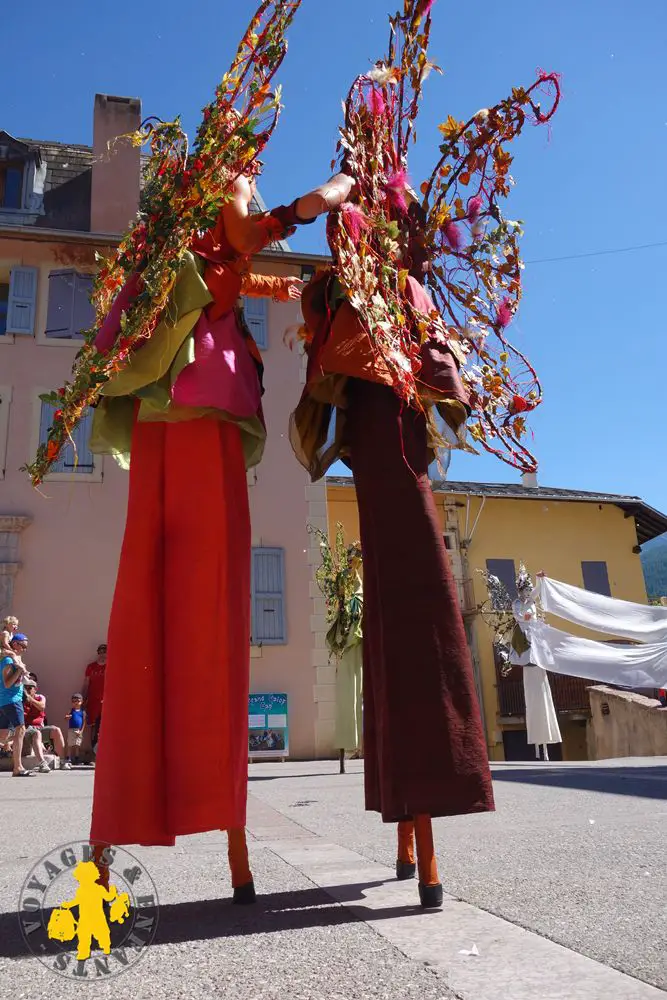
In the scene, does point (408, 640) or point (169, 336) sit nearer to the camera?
point (408, 640)

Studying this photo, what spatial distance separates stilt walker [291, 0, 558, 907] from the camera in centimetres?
200

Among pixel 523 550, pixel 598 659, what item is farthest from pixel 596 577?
pixel 598 659

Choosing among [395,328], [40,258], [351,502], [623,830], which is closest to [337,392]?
[395,328]

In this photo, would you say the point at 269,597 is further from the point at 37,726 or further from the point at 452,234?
the point at 452,234

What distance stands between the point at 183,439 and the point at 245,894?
1.14 metres

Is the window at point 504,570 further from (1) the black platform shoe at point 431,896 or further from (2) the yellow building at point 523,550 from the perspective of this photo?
(1) the black platform shoe at point 431,896

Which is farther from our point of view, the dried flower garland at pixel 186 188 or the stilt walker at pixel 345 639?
the stilt walker at pixel 345 639

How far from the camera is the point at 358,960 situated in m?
1.34

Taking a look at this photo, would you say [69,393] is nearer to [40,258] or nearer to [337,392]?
[337,392]

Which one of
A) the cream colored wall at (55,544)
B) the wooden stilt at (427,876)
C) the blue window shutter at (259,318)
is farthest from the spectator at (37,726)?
the wooden stilt at (427,876)

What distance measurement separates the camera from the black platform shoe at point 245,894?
6.05 ft

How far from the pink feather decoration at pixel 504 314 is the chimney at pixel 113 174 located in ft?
43.6

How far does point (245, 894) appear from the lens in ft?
6.07

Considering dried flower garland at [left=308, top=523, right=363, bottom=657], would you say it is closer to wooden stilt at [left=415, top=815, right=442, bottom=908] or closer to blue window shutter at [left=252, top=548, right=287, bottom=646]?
blue window shutter at [left=252, top=548, right=287, bottom=646]
